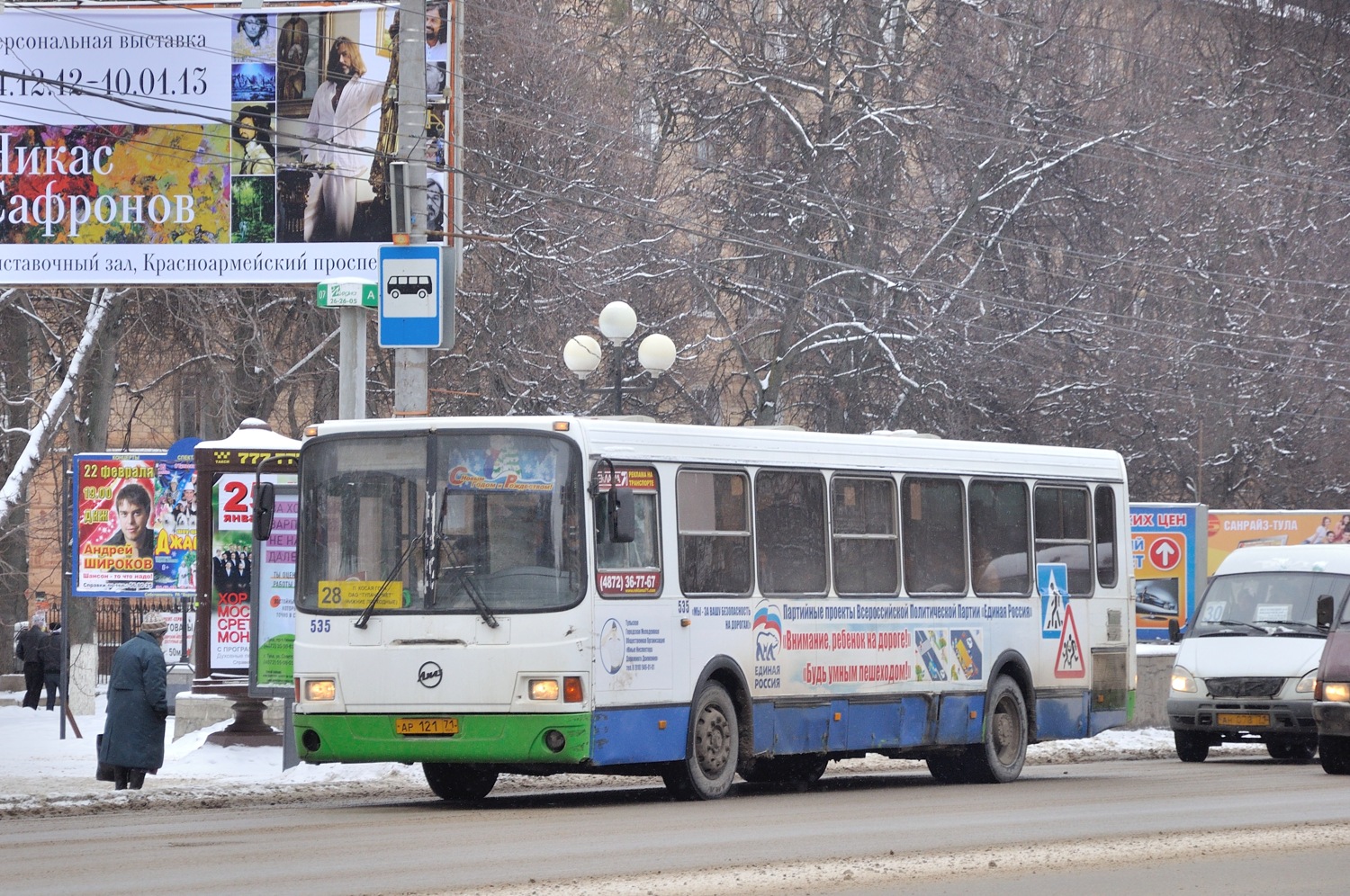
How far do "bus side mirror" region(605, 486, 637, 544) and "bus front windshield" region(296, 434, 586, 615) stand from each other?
0.65 feet

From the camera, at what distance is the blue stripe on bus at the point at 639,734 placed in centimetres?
1388

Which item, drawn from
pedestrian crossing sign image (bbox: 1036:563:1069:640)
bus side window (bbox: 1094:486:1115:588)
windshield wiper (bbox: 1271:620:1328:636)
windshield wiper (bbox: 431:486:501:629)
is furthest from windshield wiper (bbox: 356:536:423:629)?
windshield wiper (bbox: 1271:620:1328:636)

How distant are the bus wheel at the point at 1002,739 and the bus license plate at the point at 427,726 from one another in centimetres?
562

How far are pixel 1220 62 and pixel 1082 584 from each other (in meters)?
30.1

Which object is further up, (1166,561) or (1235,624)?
(1166,561)

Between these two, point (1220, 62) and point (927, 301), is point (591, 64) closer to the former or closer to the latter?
point (927, 301)

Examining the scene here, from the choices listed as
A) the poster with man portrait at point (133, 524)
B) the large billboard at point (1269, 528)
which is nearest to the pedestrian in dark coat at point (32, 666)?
the poster with man portrait at point (133, 524)

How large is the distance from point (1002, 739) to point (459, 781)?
514cm

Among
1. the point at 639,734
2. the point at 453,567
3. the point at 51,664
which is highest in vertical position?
the point at 453,567

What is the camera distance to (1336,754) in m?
18.2

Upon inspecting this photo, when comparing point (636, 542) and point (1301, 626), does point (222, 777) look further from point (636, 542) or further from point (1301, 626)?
point (1301, 626)

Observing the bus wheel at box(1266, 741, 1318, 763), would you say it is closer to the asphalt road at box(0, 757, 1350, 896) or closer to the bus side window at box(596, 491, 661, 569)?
the asphalt road at box(0, 757, 1350, 896)

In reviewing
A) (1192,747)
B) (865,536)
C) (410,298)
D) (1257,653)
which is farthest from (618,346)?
(865,536)

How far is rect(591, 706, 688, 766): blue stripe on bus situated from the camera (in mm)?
13883
